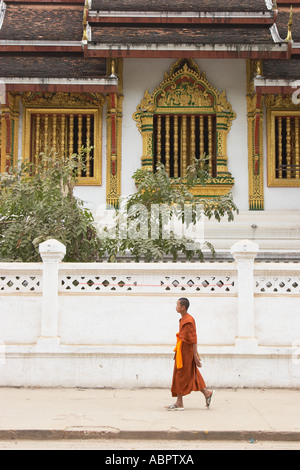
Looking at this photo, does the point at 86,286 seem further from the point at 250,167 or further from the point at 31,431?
the point at 250,167

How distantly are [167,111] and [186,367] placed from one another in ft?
26.9

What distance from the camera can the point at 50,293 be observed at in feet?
29.6

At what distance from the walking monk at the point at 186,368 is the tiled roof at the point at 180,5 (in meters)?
9.35

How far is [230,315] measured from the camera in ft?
29.7

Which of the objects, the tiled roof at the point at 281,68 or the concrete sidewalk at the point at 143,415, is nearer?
the concrete sidewalk at the point at 143,415

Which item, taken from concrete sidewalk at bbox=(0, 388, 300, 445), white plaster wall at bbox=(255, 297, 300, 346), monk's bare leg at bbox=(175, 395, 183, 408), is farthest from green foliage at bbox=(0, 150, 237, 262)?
monk's bare leg at bbox=(175, 395, 183, 408)

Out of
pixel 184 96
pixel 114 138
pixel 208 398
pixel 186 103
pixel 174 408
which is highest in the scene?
pixel 184 96

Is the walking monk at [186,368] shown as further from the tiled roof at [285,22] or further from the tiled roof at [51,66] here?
the tiled roof at [285,22]

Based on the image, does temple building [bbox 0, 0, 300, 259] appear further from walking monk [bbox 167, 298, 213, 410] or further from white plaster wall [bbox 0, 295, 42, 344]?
walking monk [bbox 167, 298, 213, 410]

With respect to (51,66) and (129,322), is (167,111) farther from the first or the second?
(129,322)

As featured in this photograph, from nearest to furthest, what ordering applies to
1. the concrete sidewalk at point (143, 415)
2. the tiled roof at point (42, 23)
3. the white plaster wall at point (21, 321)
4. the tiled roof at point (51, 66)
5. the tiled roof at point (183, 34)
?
the concrete sidewalk at point (143, 415)
the white plaster wall at point (21, 321)
the tiled roof at point (183, 34)
the tiled roof at point (51, 66)
the tiled roof at point (42, 23)

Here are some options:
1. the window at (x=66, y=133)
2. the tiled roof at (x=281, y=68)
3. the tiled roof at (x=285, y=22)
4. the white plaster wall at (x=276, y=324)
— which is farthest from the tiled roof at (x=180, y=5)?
the white plaster wall at (x=276, y=324)

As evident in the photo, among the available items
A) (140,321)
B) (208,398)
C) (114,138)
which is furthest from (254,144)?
(208,398)

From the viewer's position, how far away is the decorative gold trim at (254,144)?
14492mm
